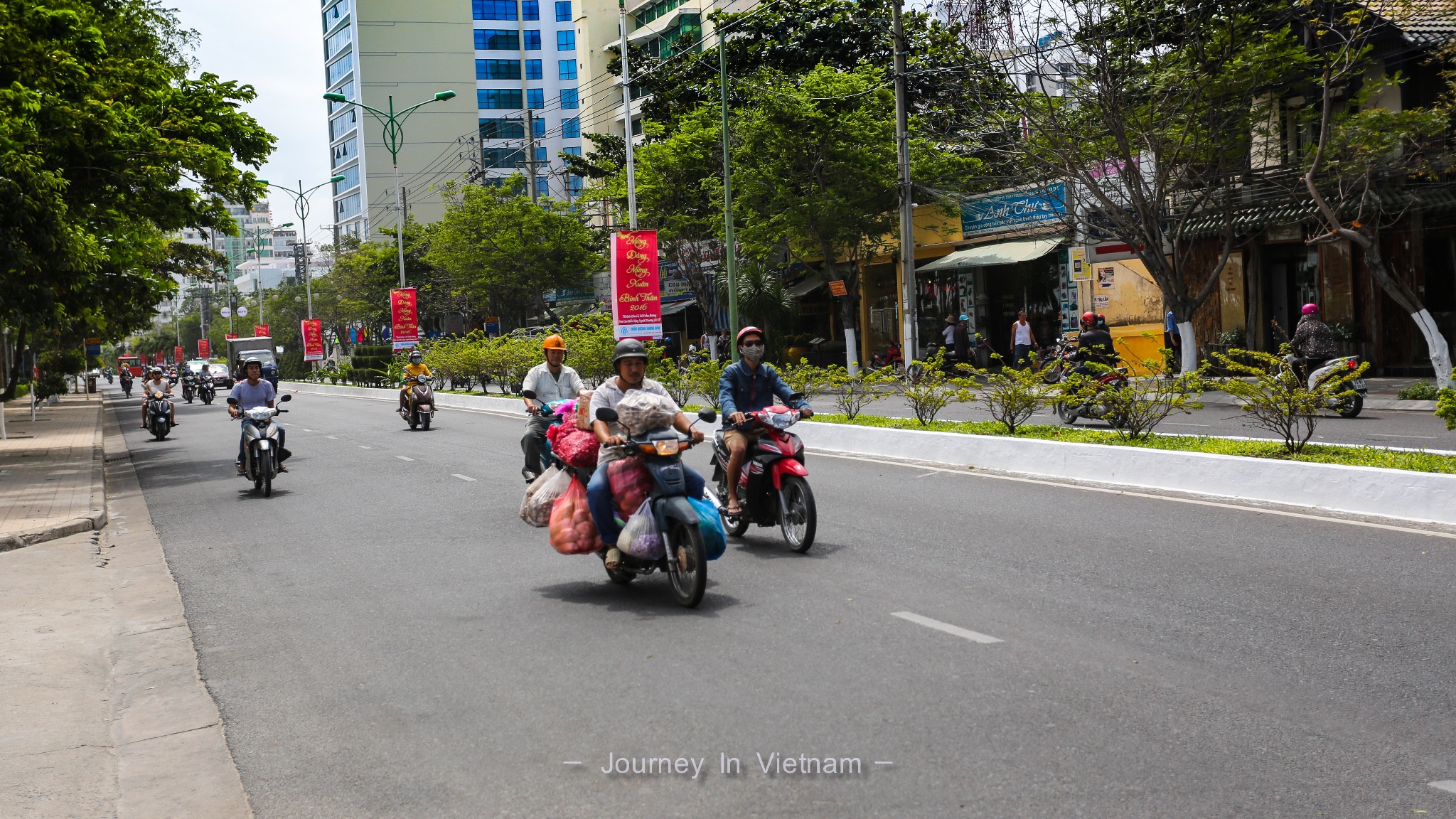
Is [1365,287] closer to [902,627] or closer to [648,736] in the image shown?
[902,627]

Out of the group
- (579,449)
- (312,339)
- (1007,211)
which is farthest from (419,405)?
(312,339)

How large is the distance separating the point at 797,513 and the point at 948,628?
2.70 meters

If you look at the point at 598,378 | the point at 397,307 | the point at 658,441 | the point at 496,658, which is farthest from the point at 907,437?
the point at 397,307

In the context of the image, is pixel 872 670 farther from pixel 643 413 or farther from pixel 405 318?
pixel 405 318

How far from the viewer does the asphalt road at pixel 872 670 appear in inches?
172

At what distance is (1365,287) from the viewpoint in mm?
27375

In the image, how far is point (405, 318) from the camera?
44719mm

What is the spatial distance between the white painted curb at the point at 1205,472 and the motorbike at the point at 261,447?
7.76 metres

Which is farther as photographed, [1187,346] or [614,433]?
[1187,346]

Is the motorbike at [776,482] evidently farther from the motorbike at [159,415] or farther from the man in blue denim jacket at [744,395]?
the motorbike at [159,415]

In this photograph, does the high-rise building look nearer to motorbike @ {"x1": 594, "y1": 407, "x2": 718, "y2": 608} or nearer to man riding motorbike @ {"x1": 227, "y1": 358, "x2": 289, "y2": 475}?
man riding motorbike @ {"x1": 227, "y1": 358, "x2": 289, "y2": 475}

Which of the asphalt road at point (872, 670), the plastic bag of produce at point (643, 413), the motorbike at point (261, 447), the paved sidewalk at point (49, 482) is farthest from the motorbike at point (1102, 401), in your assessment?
the paved sidewalk at point (49, 482)

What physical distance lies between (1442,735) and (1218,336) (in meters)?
27.4

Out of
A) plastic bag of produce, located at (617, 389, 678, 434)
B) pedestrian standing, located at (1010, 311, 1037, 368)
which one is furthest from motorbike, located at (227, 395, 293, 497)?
pedestrian standing, located at (1010, 311, 1037, 368)
